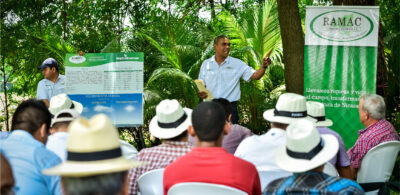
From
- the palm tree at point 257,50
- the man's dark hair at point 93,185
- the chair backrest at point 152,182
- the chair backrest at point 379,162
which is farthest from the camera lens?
the palm tree at point 257,50

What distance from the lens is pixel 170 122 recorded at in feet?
12.1

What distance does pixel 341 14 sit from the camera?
19.9ft

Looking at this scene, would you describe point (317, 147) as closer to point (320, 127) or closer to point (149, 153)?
point (149, 153)

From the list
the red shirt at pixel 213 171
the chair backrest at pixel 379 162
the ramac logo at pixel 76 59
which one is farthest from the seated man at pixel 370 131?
the ramac logo at pixel 76 59

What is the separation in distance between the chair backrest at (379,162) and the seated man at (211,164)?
5.01 ft

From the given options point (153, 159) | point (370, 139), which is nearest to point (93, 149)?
point (153, 159)

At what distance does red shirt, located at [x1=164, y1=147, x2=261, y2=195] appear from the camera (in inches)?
111

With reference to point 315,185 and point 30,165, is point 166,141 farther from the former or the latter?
point 315,185

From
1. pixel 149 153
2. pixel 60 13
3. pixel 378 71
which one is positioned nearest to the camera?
pixel 149 153

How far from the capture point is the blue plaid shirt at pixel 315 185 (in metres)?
2.42

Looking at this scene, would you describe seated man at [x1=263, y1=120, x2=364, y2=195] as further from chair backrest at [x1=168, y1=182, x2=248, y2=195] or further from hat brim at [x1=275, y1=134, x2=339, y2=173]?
chair backrest at [x1=168, y1=182, x2=248, y2=195]

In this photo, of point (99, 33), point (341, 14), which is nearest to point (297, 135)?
point (341, 14)

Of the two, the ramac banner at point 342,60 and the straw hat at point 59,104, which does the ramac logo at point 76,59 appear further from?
the ramac banner at point 342,60

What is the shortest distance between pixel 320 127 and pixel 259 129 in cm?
457
